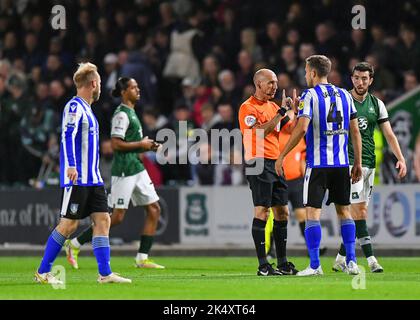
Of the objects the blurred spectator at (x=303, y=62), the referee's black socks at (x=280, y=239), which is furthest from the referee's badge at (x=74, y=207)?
the blurred spectator at (x=303, y=62)

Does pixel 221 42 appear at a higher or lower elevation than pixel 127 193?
higher

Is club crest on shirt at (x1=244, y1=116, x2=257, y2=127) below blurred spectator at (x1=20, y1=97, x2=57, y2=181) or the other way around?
below

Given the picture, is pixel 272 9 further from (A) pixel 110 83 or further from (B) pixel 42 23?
(B) pixel 42 23

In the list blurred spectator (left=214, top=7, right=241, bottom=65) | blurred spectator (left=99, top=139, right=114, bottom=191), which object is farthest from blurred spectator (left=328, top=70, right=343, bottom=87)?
blurred spectator (left=99, top=139, right=114, bottom=191)

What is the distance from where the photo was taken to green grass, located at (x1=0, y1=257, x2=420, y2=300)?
11.4 m

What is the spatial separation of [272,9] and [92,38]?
4.26 metres

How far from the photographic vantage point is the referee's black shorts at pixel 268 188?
14227 mm

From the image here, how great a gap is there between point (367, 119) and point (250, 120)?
1.62 metres

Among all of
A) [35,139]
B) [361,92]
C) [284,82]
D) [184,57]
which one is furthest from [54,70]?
[361,92]

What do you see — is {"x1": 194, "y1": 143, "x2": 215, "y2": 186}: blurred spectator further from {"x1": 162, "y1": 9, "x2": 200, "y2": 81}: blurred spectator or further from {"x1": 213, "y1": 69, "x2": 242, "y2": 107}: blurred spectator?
{"x1": 162, "y1": 9, "x2": 200, "y2": 81}: blurred spectator

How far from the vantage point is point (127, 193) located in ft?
55.2

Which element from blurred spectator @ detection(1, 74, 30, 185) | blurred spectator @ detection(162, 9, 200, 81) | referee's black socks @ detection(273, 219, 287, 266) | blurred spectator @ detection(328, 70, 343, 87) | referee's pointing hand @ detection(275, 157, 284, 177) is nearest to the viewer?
referee's pointing hand @ detection(275, 157, 284, 177)
